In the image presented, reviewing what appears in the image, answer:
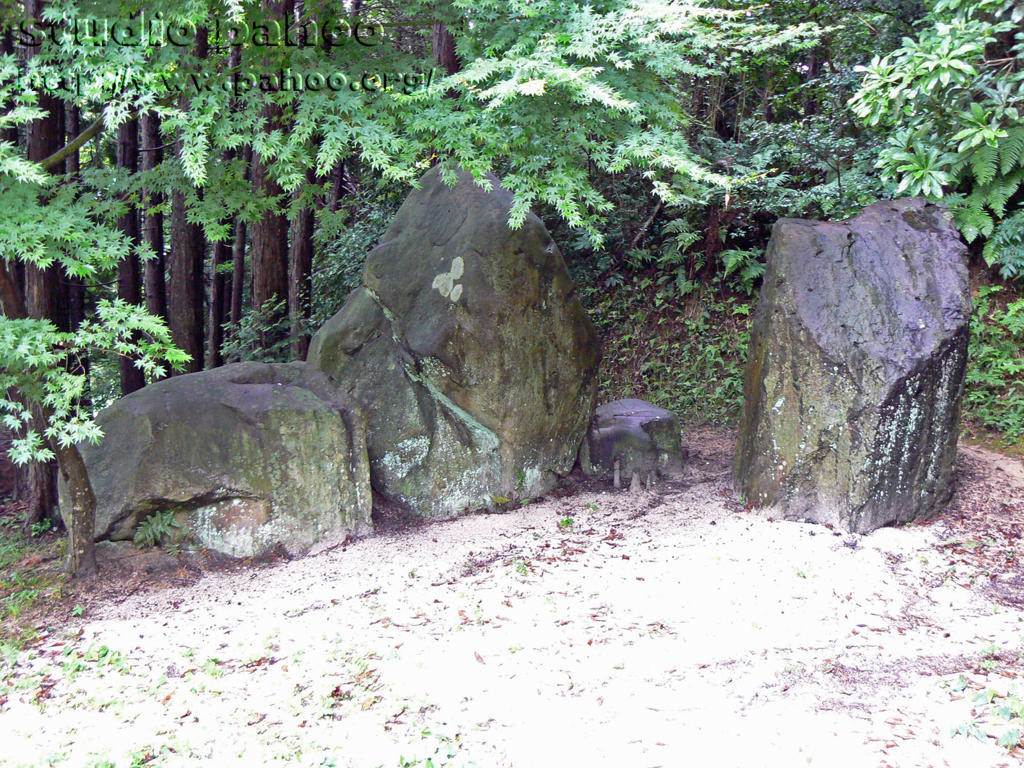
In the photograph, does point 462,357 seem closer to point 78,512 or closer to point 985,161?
point 78,512

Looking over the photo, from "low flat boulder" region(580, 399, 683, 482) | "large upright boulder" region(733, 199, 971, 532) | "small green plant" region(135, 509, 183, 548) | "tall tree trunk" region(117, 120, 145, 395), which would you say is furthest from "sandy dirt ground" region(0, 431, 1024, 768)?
"tall tree trunk" region(117, 120, 145, 395)

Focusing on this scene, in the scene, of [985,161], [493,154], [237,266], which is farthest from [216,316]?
[985,161]

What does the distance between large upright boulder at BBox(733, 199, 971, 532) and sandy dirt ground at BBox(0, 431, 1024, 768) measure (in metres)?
0.29

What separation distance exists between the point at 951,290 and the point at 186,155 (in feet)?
17.3

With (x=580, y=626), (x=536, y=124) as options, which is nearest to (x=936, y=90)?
(x=536, y=124)

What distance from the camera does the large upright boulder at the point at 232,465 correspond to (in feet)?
17.9

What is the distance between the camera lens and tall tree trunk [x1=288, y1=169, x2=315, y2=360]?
968 centimetres

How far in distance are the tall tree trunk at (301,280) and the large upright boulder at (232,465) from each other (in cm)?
365

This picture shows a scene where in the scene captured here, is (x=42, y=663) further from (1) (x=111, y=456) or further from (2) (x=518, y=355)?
(2) (x=518, y=355)

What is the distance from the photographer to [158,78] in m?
4.50

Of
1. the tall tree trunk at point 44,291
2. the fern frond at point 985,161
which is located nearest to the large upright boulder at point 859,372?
the fern frond at point 985,161

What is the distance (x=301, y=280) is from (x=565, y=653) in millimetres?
7145

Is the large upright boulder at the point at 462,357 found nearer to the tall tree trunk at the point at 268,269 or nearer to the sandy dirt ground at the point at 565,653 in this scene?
the sandy dirt ground at the point at 565,653

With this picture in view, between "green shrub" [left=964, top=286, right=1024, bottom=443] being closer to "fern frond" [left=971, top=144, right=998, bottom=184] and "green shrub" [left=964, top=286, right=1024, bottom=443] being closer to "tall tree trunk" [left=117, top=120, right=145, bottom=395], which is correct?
"fern frond" [left=971, top=144, right=998, bottom=184]
